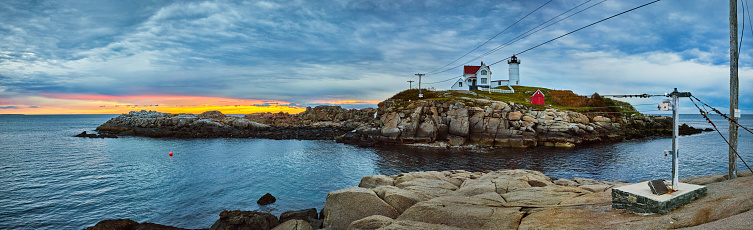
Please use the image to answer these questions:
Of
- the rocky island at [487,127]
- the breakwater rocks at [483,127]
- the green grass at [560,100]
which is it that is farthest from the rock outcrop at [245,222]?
the green grass at [560,100]

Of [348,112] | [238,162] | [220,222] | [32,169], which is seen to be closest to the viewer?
[220,222]

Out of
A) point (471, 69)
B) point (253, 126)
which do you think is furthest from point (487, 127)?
point (253, 126)

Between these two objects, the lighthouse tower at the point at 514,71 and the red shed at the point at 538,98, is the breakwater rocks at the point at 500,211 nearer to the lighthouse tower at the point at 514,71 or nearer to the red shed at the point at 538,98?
the red shed at the point at 538,98

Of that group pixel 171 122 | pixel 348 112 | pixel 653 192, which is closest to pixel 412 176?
pixel 653 192

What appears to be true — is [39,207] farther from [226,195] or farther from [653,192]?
[653,192]

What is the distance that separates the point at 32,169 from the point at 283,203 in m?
31.8

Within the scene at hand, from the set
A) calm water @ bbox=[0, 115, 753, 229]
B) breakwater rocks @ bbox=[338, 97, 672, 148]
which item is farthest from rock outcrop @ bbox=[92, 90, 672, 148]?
calm water @ bbox=[0, 115, 753, 229]

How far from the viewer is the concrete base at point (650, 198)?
9328 millimetres

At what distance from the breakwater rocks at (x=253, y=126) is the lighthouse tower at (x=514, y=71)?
44.6 m

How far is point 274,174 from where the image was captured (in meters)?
32.0

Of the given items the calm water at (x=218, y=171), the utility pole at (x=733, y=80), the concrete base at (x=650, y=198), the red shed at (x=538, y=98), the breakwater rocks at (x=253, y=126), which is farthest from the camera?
the breakwater rocks at (x=253, y=126)

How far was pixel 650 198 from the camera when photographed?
931 centimetres

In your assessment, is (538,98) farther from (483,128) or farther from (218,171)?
(218,171)

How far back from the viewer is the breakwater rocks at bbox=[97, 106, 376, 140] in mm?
68125
